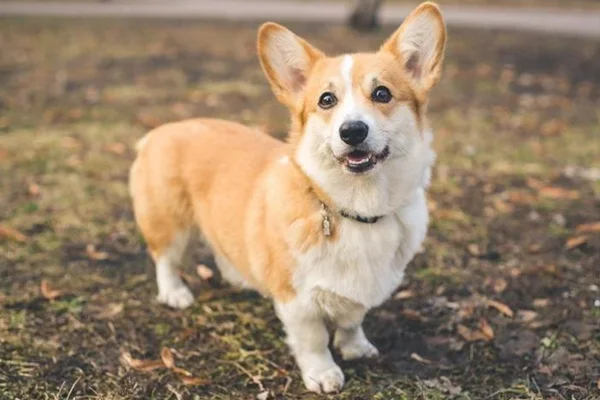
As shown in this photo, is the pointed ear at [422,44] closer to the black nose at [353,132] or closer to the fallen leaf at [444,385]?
the black nose at [353,132]

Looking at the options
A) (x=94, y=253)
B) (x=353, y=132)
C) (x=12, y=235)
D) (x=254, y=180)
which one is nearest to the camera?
(x=353, y=132)

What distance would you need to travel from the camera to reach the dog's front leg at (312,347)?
3.12 meters

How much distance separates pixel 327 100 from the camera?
299 centimetres

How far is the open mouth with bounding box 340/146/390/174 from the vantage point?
281 cm

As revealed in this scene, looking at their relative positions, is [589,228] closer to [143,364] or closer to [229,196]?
[229,196]

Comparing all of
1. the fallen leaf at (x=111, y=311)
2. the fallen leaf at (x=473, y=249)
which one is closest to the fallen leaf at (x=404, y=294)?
the fallen leaf at (x=473, y=249)

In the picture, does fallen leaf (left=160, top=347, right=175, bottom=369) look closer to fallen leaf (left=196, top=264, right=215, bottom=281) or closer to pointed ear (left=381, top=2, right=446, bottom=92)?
fallen leaf (left=196, top=264, right=215, bottom=281)

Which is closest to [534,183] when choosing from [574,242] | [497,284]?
[574,242]

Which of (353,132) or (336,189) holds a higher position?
(353,132)

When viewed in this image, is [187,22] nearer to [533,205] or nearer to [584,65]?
[584,65]

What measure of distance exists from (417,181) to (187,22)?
11.0 meters

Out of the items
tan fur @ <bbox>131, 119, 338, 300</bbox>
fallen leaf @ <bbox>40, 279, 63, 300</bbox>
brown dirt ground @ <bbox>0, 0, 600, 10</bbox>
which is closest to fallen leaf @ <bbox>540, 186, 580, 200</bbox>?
tan fur @ <bbox>131, 119, 338, 300</bbox>

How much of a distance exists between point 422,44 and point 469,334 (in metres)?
1.48

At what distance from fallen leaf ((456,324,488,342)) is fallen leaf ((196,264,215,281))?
148cm
